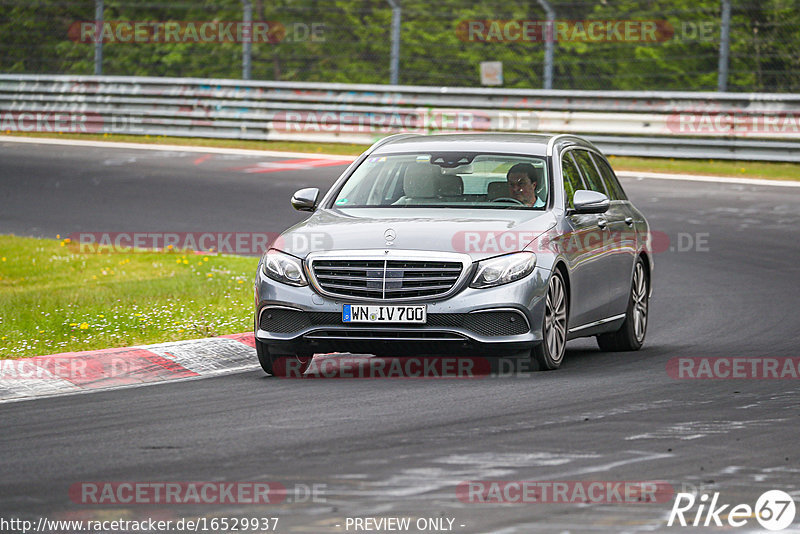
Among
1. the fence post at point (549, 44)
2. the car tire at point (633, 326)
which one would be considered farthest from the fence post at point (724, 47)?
the car tire at point (633, 326)

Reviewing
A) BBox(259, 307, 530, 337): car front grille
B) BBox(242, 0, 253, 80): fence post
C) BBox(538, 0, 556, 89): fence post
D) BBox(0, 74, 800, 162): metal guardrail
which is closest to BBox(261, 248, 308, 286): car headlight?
BBox(259, 307, 530, 337): car front grille

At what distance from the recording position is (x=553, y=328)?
32.5ft

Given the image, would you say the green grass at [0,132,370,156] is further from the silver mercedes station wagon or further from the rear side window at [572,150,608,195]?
the silver mercedes station wagon

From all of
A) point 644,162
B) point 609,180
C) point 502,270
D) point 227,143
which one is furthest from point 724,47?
point 502,270

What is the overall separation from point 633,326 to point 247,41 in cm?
1780

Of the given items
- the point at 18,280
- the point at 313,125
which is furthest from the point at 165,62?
the point at 18,280

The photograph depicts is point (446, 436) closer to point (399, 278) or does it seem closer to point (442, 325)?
point (442, 325)

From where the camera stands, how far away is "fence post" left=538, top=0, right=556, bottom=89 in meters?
25.5

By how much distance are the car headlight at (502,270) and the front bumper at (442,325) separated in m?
0.04

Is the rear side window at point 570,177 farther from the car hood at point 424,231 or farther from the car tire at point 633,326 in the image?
the car tire at point 633,326

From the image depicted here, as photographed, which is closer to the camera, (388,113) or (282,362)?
(282,362)

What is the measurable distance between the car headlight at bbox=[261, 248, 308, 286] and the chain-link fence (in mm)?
16182

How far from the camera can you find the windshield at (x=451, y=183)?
10.5 metres

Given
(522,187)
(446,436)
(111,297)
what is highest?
(522,187)
